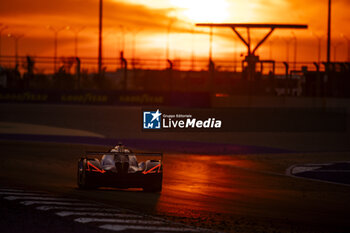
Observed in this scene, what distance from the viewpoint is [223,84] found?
48.6m

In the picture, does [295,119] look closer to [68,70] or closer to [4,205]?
[68,70]

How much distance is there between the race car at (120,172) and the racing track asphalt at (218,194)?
31cm

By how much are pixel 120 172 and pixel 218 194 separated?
104 inches

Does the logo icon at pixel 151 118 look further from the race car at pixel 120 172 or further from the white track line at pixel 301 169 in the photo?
the race car at pixel 120 172

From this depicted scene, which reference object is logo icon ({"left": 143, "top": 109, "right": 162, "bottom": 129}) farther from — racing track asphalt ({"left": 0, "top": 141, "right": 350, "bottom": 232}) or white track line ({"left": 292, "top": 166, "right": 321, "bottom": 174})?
white track line ({"left": 292, "top": 166, "right": 321, "bottom": 174})

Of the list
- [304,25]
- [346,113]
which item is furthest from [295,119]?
[304,25]

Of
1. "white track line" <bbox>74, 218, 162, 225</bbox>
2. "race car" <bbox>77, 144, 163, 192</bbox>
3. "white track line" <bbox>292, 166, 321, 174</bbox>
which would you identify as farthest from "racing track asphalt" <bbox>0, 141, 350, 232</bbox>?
"white track line" <bbox>292, 166, 321, 174</bbox>

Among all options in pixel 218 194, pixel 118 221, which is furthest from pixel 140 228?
pixel 218 194

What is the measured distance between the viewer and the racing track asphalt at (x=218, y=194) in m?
13.4

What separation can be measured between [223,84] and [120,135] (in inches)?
433

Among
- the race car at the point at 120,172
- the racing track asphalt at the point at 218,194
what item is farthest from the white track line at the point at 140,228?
the race car at the point at 120,172

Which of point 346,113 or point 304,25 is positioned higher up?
point 304,25

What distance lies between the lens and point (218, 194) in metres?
17.8

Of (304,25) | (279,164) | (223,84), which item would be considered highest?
(304,25)
